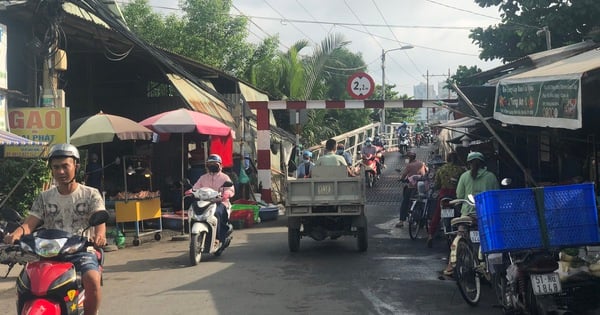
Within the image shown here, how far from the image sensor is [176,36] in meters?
29.2

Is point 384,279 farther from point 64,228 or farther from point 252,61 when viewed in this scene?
point 252,61

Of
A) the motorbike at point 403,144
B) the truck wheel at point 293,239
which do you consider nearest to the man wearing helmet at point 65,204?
the truck wheel at point 293,239

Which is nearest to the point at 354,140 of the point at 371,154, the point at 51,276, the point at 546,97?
the point at 371,154

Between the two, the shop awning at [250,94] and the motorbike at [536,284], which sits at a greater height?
the shop awning at [250,94]

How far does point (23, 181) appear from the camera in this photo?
10.6 meters

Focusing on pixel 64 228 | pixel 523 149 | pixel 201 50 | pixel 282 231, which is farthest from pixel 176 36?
pixel 64 228

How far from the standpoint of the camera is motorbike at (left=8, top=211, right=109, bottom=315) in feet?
14.0

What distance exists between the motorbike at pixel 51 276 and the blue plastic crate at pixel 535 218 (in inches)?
133

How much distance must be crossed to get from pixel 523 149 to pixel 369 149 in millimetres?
9597

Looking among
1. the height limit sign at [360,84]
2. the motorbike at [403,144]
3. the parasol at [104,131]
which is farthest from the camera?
the motorbike at [403,144]

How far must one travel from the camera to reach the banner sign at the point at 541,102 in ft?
20.5

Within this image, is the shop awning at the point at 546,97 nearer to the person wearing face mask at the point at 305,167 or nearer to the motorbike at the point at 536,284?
the motorbike at the point at 536,284

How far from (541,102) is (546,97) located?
0.59 ft

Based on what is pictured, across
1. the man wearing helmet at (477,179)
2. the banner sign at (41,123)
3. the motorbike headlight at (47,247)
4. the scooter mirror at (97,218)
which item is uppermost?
the banner sign at (41,123)
